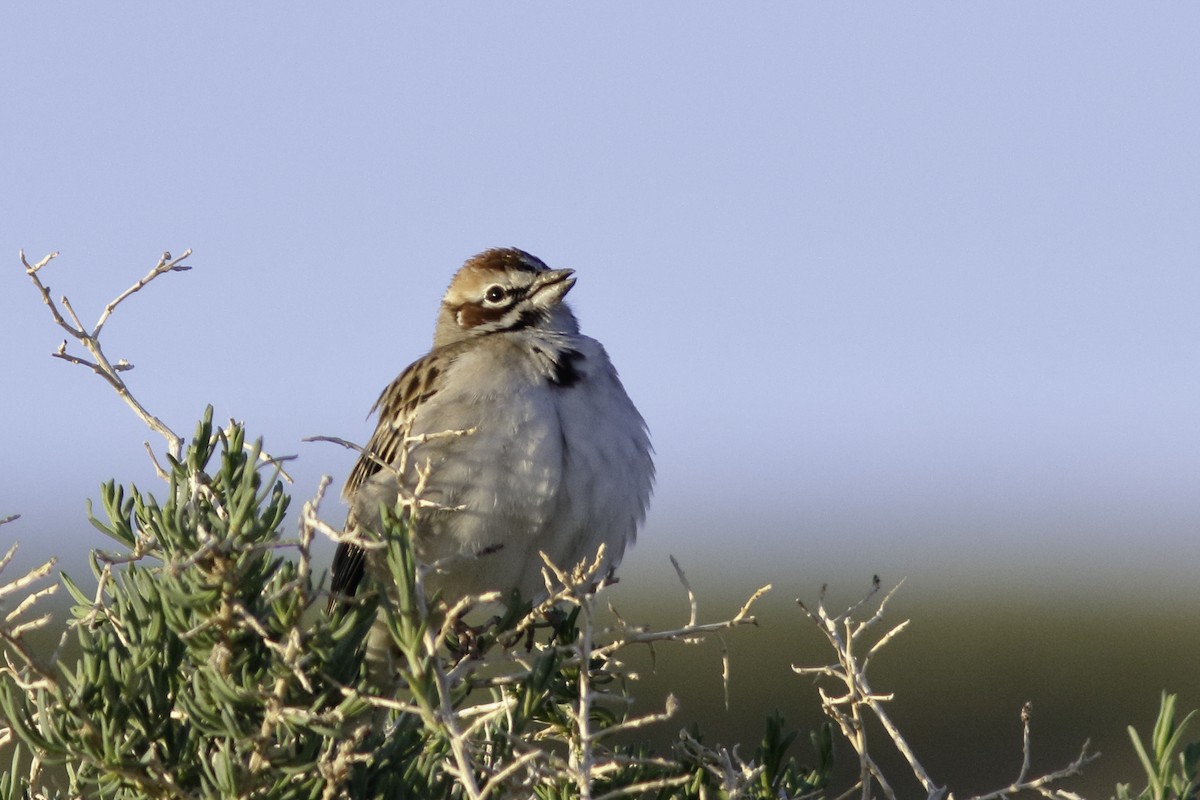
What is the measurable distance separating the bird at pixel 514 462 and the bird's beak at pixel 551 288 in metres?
0.38

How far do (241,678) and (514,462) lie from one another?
2945mm

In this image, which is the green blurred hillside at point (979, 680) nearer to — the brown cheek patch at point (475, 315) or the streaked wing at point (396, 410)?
the brown cheek patch at point (475, 315)

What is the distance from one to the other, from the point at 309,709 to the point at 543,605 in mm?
512

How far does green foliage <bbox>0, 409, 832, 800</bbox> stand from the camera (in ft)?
7.90

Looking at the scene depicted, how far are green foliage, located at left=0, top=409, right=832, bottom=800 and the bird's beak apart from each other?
4016mm

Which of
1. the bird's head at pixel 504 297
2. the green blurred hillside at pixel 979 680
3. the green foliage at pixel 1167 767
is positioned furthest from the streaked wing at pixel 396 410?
the green blurred hillside at pixel 979 680

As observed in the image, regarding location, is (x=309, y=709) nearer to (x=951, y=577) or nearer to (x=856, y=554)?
(x=951, y=577)

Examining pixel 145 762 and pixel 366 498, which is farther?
pixel 366 498

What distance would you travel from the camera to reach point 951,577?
66.8ft

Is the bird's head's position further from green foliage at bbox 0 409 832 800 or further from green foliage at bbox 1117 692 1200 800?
green foliage at bbox 1117 692 1200 800

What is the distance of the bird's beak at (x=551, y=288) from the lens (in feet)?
22.3

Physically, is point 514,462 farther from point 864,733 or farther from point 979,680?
point 979,680

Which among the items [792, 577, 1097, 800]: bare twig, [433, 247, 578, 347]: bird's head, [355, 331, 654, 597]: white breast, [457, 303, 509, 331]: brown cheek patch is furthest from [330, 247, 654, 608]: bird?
[792, 577, 1097, 800]: bare twig

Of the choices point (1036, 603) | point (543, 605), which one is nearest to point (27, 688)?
point (543, 605)
